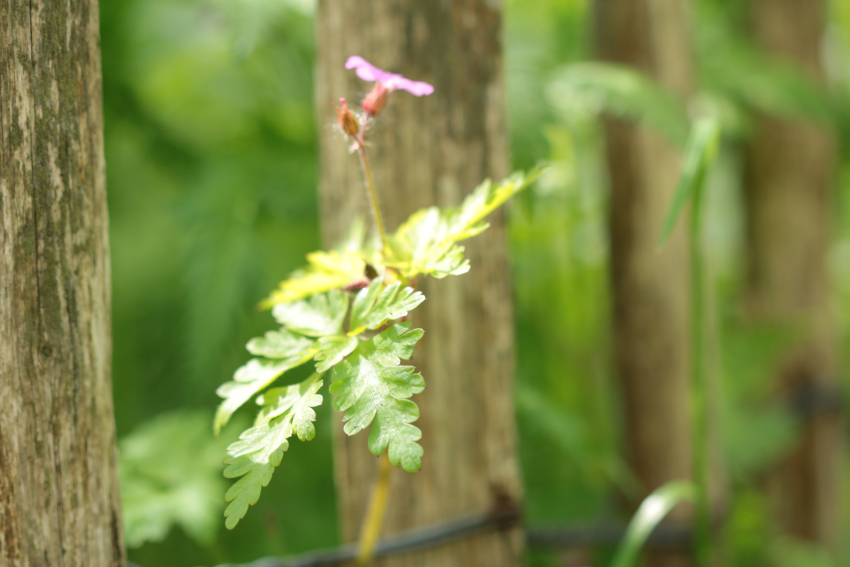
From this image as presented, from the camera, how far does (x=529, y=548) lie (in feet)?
4.20

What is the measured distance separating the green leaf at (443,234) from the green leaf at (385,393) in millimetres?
63

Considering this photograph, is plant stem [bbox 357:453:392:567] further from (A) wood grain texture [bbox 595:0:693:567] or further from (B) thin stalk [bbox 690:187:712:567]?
(A) wood grain texture [bbox 595:0:693:567]

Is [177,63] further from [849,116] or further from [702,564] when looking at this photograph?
[849,116]

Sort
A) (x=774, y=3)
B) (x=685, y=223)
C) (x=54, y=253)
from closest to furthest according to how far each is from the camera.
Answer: (x=54, y=253) → (x=685, y=223) → (x=774, y=3)

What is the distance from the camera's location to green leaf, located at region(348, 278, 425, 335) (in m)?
0.48

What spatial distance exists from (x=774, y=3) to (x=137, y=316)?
2.07 metres

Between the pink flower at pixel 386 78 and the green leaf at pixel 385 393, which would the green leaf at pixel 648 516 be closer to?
the green leaf at pixel 385 393

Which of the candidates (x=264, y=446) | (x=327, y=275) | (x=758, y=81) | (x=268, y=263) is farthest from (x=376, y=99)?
(x=758, y=81)

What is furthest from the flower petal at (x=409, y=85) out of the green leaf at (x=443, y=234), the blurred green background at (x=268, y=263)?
the blurred green background at (x=268, y=263)

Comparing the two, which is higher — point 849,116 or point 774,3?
point 774,3

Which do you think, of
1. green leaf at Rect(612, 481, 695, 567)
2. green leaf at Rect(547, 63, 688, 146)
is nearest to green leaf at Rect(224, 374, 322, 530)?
green leaf at Rect(612, 481, 695, 567)

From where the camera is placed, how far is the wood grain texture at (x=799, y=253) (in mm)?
2064

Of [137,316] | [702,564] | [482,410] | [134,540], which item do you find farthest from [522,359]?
[134,540]

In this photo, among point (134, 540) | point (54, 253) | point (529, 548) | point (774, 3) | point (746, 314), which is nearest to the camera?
point (54, 253)
